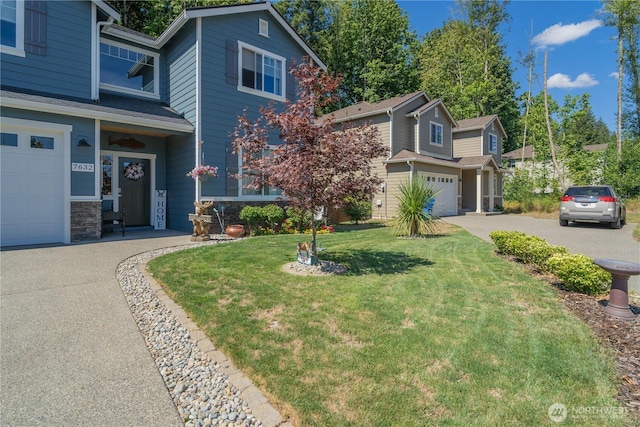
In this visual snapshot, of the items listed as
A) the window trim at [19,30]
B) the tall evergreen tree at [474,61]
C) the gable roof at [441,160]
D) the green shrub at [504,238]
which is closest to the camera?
the green shrub at [504,238]

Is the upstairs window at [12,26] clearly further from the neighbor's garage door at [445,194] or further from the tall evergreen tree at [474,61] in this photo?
the tall evergreen tree at [474,61]

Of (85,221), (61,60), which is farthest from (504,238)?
(61,60)

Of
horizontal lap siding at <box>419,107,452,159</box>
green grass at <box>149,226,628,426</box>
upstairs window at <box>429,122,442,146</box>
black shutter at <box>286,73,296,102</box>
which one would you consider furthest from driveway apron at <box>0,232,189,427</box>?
upstairs window at <box>429,122,442,146</box>

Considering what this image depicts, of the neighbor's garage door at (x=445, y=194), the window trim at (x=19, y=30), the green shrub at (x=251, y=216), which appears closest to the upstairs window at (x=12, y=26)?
the window trim at (x=19, y=30)

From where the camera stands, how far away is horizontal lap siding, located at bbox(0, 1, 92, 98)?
8.44 metres

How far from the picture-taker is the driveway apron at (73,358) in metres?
2.32

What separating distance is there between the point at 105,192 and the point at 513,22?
4120cm

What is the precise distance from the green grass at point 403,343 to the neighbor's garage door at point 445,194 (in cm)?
1346

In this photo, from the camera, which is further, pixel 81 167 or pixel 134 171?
pixel 134 171

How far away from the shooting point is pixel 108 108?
9.33 meters

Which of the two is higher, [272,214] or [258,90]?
[258,90]

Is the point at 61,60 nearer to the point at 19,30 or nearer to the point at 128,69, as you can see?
the point at 19,30
